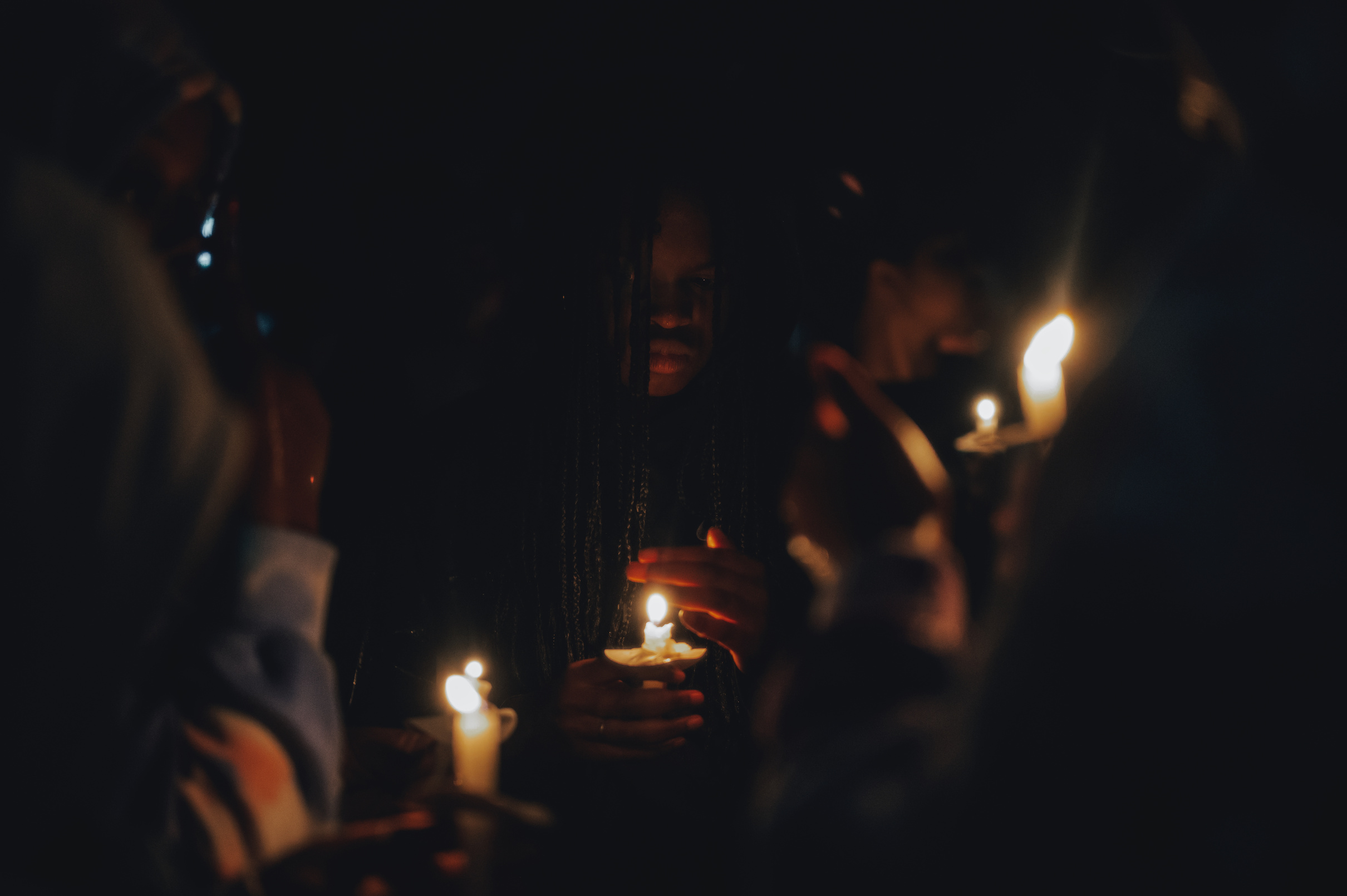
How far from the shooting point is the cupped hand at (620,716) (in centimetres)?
215

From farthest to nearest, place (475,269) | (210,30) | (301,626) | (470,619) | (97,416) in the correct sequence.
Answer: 1. (475,269)
2. (210,30)
3. (470,619)
4. (301,626)
5. (97,416)

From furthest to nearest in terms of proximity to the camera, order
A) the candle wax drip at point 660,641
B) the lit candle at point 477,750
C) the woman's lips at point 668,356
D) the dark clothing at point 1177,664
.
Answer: the woman's lips at point 668,356 → the candle wax drip at point 660,641 → the lit candle at point 477,750 → the dark clothing at point 1177,664

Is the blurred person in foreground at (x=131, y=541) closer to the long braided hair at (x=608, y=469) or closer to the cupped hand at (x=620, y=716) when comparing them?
the cupped hand at (x=620, y=716)

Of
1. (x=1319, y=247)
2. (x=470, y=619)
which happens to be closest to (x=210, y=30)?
(x=470, y=619)

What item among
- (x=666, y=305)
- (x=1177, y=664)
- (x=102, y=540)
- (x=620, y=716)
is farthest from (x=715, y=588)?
(x=102, y=540)

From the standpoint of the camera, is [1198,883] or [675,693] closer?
[1198,883]

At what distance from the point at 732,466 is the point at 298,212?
315 centimetres

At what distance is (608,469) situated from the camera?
9.61 feet

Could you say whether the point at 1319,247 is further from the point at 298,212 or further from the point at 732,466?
the point at 298,212

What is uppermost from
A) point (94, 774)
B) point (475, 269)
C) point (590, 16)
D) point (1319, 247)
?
point (475, 269)

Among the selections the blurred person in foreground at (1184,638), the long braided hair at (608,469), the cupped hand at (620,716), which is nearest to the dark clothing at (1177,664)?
the blurred person in foreground at (1184,638)

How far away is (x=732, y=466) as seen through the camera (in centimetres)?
299

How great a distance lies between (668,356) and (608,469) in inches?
19.7

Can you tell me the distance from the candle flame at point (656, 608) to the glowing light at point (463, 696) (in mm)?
669
